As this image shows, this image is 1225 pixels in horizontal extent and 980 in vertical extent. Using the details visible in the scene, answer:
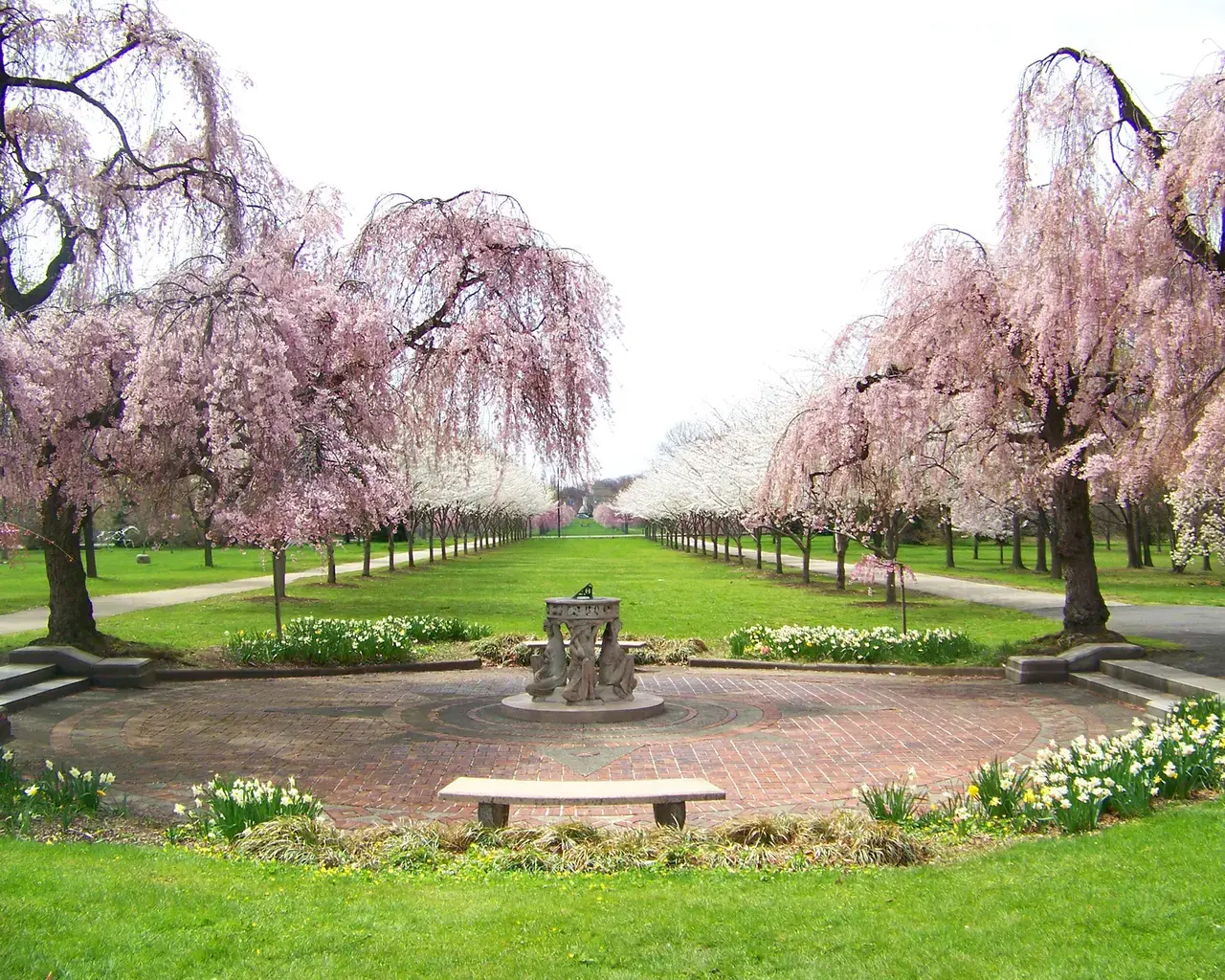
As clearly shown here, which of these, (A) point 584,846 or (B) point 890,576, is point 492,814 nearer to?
(A) point 584,846

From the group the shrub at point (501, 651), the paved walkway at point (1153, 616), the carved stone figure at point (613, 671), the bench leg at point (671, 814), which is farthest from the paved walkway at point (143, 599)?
the paved walkway at point (1153, 616)

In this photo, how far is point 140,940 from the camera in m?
4.50

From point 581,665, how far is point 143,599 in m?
22.0

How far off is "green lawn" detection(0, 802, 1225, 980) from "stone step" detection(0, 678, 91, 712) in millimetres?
5945

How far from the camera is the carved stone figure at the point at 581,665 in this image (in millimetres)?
11047

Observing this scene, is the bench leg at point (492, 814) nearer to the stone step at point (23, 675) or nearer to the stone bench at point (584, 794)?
the stone bench at point (584, 794)

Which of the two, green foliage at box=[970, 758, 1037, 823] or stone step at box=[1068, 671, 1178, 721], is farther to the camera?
stone step at box=[1068, 671, 1178, 721]

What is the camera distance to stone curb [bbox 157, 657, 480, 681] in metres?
13.8

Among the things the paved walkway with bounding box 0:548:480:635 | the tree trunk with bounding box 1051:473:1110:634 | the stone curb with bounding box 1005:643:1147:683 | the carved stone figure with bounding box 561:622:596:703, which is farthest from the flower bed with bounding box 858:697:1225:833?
the paved walkway with bounding box 0:548:480:635

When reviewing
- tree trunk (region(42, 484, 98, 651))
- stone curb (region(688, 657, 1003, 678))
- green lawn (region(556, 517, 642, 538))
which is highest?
tree trunk (region(42, 484, 98, 651))

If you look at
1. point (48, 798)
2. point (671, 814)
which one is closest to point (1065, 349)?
point (671, 814)

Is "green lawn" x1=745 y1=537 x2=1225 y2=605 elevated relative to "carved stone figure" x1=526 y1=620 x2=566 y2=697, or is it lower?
lower

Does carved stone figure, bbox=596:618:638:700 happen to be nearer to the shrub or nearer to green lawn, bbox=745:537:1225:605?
the shrub

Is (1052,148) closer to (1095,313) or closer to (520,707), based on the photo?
(1095,313)
